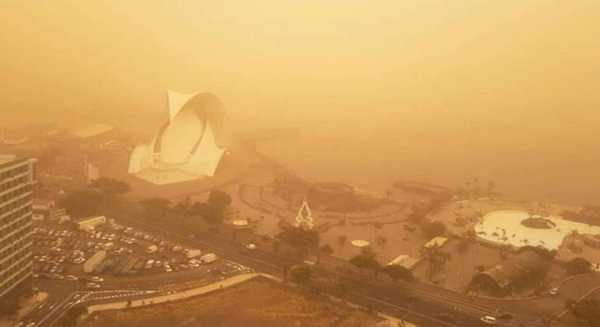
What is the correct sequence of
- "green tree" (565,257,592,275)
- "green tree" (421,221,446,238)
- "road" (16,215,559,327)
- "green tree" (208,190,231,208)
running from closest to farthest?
"road" (16,215,559,327), "green tree" (565,257,592,275), "green tree" (421,221,446,238), "green tree" (208,190,231,208)

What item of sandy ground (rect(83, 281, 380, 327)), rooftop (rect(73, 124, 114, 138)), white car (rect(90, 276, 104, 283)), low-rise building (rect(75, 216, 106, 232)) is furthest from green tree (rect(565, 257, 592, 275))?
rooftop (rect(73, 124, 114, 138))

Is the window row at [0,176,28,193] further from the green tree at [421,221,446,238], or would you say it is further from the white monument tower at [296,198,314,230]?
the green tree at [421,221,446,238]

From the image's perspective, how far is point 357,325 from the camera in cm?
995

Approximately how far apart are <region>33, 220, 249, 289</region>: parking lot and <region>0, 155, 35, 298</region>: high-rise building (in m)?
1.30

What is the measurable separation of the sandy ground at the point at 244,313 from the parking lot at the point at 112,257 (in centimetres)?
131

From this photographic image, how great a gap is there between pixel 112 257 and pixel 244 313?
3.70m

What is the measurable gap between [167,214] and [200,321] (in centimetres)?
589

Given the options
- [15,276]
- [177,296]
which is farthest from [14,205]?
[177,296]

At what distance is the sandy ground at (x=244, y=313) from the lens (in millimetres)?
9875

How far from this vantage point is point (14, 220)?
9.88 metres

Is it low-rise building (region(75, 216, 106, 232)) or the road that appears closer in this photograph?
the road

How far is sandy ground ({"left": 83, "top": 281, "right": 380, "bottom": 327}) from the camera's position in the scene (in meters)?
9.88

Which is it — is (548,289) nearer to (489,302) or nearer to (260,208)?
(489,302)

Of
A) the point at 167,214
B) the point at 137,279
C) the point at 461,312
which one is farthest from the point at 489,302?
the point at 167,214
